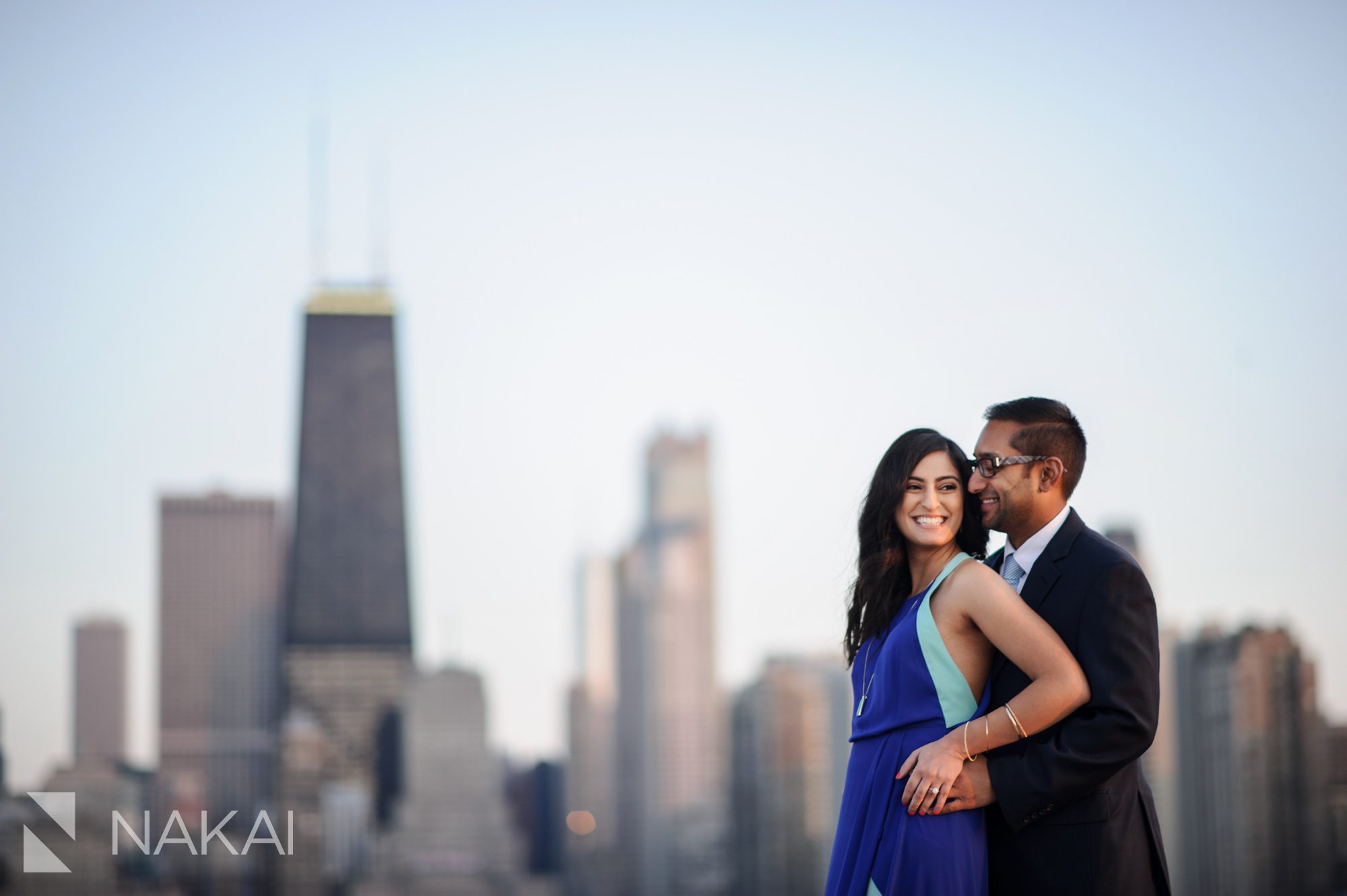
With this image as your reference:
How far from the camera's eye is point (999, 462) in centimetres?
485

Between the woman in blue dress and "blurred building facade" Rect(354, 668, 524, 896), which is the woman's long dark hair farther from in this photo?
"blurred building facade" Rect(354, 668, 524, 896)

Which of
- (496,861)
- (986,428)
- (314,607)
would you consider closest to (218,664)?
(314,607)

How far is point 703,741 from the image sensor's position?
528ft

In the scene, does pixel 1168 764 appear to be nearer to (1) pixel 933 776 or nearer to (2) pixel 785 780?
(2) pixel 785 780

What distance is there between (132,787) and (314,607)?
1994cm

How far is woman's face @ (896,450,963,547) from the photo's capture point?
488 cm

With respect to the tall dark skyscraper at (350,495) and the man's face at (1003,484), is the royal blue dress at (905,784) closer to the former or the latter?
the man's face at (1003,484)

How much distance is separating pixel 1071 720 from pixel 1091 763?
0.42 ft

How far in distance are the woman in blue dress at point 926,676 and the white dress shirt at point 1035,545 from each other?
161 millimetres

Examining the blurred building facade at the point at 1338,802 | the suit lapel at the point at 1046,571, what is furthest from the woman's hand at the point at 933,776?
the blurred building facade at the point at 1338,802

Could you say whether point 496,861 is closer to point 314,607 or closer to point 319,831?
point 319,831

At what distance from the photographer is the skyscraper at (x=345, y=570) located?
134125 mm

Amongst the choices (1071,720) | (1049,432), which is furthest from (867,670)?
(1049,432)

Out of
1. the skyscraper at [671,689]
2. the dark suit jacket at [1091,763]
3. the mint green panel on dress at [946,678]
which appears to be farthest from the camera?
the skyscraper at [671,689]
